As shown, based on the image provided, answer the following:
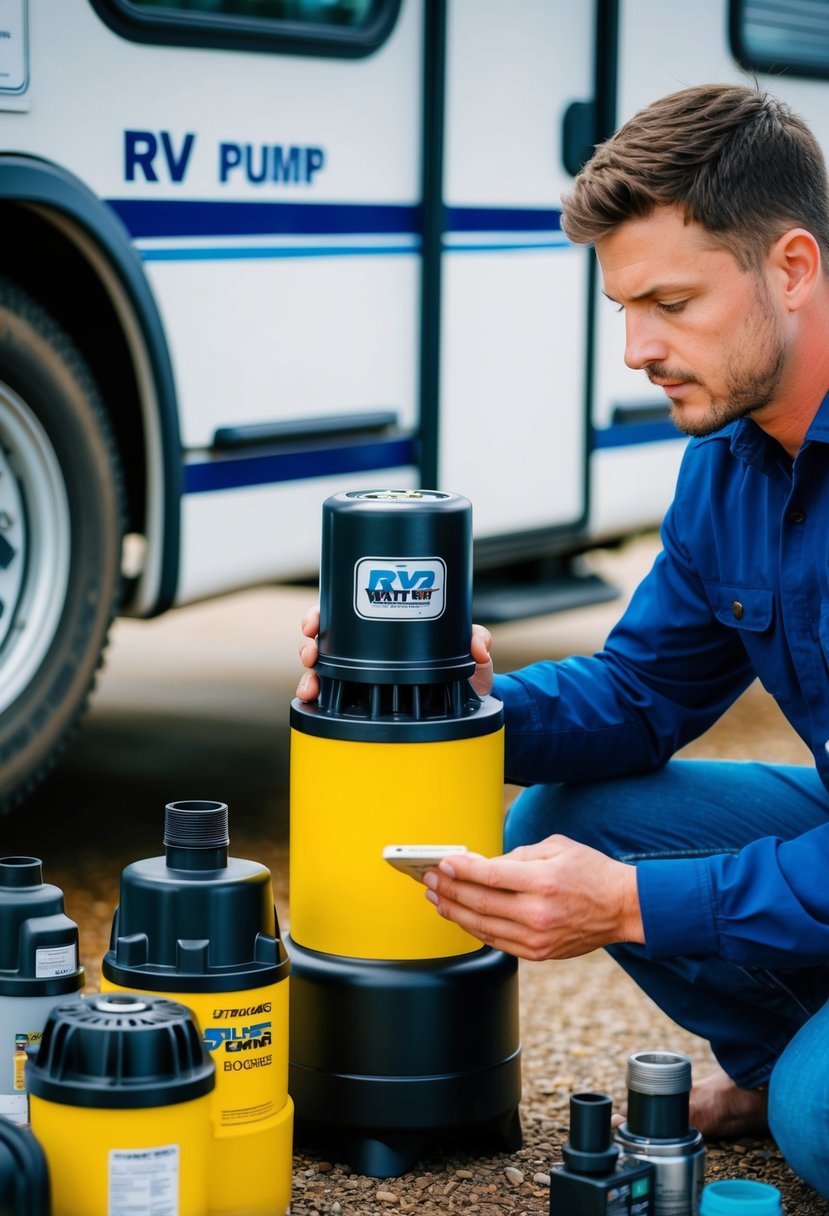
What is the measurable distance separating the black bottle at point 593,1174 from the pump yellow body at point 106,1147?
46cm

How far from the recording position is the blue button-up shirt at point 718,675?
97.5 inches

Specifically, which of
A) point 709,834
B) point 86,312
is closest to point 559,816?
point 709,834

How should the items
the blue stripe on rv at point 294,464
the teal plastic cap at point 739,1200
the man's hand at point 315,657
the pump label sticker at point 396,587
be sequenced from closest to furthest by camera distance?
the teal plastic cap at point 739,1200 → the pump label sticker at point 396,587 → the man's hand at point 315,657 → the blue stripe on rv at point 294,464

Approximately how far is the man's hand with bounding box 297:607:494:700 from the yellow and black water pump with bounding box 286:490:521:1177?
0.03m

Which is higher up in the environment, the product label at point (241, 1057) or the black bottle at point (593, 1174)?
the product label at point (241, 1057)

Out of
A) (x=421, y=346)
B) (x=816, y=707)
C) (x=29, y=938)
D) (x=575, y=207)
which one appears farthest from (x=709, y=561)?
(x=421, y=346)

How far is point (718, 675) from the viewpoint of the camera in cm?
306

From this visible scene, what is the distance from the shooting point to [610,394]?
17.6 ft

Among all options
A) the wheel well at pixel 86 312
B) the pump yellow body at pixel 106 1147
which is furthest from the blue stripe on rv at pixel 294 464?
the pump yellow body at pixel 106 1147

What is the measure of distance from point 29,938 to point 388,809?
50cm

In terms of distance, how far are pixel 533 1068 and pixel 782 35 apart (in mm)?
3625

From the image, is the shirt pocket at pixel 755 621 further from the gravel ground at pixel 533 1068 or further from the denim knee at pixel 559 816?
the gravel ground at pixel 533 1068

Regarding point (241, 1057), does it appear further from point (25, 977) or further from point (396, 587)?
point (396, 587)

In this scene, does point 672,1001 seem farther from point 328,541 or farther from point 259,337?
point 259,337
